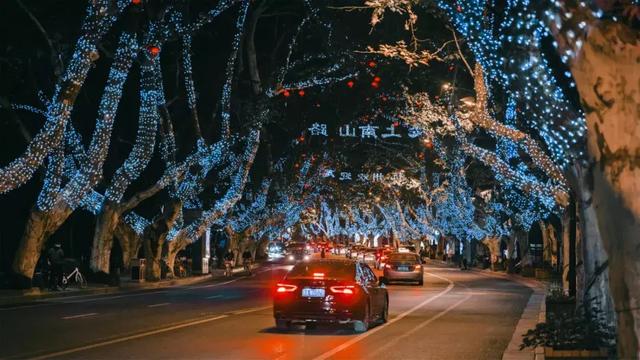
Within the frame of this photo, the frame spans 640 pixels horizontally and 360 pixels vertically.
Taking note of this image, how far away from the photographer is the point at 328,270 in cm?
2056

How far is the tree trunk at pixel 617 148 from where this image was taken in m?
7.81

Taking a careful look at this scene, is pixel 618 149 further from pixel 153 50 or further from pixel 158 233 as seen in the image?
pixel 158 233

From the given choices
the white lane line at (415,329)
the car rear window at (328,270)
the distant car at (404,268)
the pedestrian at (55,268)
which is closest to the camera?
the white lane line at (415,329)

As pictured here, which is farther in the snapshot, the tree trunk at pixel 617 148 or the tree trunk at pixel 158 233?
the tree trunk at pixel 158 233

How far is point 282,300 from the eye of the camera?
1964 centimetres

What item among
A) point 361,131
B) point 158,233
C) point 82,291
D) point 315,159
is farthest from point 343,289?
point 315,159

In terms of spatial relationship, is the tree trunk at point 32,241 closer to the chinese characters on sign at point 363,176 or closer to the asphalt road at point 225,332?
the asphalt road at point 225,332

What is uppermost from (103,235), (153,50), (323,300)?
(153,50)

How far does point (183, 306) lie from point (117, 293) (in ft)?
30.1

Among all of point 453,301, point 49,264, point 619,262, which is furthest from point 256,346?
point 49,264

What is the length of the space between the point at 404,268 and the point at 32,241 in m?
17.2

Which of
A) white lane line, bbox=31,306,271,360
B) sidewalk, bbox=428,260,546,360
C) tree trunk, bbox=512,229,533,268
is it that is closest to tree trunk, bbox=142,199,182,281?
sidewalk, bbox=428,260,546,360

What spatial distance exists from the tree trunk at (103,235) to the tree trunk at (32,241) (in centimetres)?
632

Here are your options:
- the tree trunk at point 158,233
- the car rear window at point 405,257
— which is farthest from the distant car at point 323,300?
the tree trunk at point 158,233
